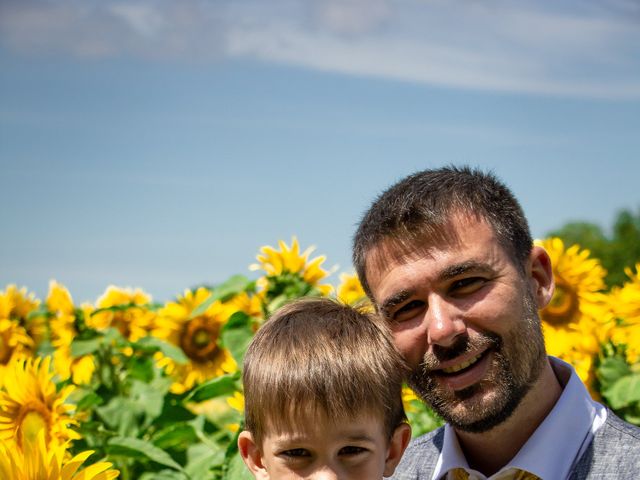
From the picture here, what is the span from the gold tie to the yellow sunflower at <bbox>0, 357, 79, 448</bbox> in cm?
131

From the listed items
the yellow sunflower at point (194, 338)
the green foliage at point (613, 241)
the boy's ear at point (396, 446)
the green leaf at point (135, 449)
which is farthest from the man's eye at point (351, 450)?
the green foliage at point (613, 241)

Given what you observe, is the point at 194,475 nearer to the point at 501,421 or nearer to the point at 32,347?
the point at 501,421

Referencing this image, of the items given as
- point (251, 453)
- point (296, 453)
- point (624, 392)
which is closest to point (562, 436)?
point (296, 453)

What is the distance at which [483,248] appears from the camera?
275 cm

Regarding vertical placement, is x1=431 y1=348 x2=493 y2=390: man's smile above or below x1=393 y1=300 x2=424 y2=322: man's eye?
below

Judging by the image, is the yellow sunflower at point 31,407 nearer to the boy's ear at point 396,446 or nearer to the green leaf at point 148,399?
the green leaf at point 148,399

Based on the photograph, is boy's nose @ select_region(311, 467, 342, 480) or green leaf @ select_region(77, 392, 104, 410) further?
green leaf @ select_region(77, 392, 104, 410)

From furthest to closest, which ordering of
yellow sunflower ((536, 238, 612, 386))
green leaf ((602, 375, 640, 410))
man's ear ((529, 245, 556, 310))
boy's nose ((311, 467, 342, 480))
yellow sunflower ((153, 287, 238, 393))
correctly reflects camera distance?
yellow sunflower ((153, 287, 238, 393))
yellow sunflower ((536, 238, 612, 386))
green leaf ((602, 375, 640, 410))
man's ear ((529, 245, 556, 310))
boy's nose ((311, 467, 342, 480))

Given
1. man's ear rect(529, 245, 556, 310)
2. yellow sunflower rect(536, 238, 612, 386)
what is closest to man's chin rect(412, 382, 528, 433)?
man's ear rect(529, 245, 556, 310)

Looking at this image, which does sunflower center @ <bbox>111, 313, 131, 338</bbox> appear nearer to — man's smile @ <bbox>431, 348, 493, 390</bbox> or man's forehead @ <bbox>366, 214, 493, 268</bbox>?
man's forehead @ <bbox>366, 214, 493, 268</bbox>

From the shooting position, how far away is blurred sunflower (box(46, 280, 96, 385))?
5.12 meters

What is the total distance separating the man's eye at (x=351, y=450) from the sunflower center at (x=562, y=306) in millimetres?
2162

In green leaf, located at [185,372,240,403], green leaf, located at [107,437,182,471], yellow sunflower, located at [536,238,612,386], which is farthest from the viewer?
yellow sunflower, located at [536,238,612,386]

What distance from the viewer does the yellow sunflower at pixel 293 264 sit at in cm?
427
